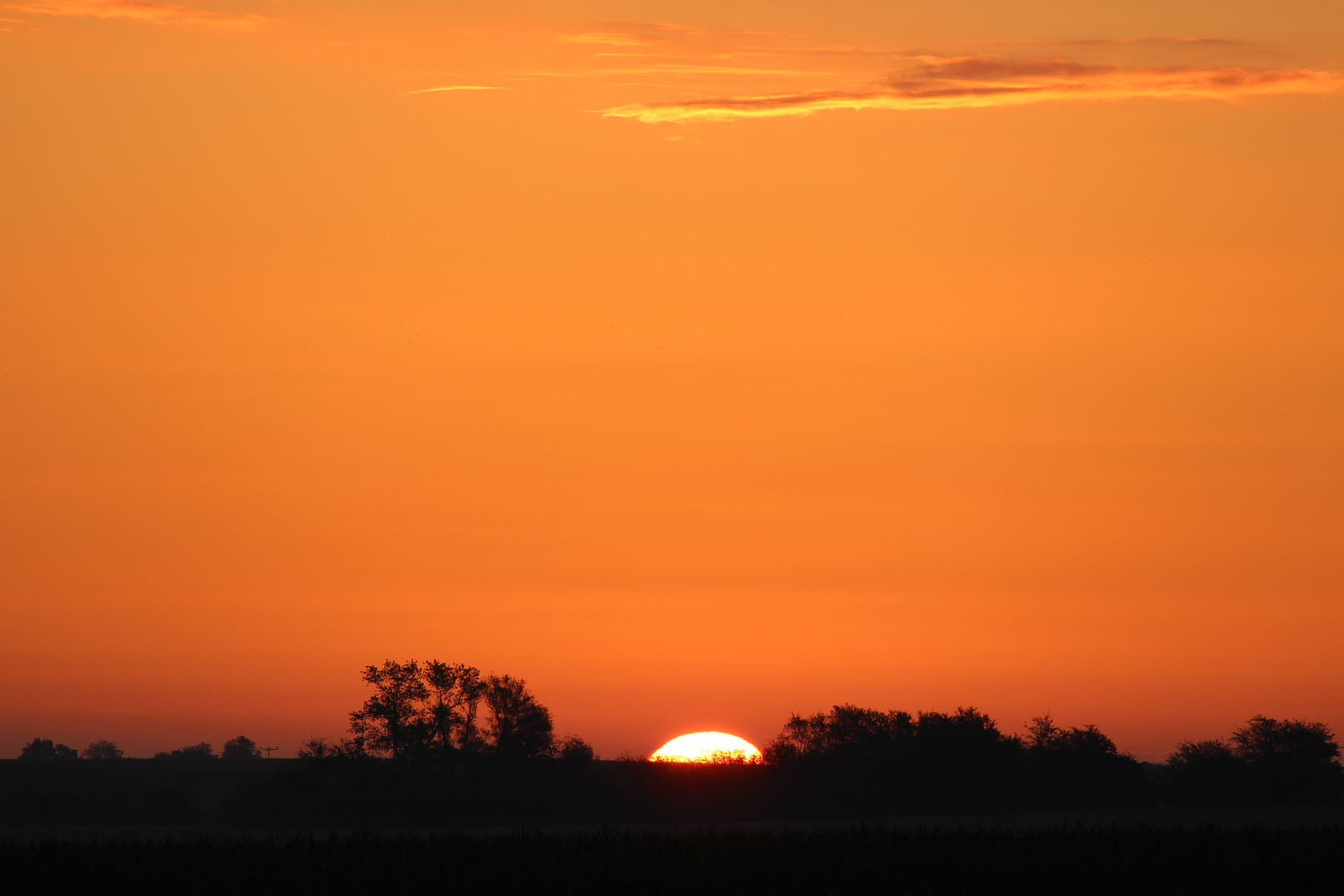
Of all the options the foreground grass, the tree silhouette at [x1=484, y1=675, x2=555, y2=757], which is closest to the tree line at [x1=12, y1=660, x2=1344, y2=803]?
the tree silhouette at [x1=484, y1=675, x2=555, y2=757]

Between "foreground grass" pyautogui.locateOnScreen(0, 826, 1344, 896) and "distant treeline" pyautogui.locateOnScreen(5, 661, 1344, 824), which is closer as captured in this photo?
"foreground grass" pyautogui.locateOnScreen(0, 826, 1344, 896)

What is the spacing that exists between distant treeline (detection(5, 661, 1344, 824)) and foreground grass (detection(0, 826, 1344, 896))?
3346cm

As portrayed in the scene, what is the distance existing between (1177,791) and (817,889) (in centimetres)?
4588

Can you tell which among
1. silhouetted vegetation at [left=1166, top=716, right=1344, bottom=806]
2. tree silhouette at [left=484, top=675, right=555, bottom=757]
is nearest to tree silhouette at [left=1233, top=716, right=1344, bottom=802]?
silhouetted vegetation at [left=1166, top=716, right=1344, bottom=806]

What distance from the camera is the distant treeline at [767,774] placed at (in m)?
68.5

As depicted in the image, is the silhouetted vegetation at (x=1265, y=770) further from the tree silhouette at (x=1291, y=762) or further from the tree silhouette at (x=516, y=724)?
the tree silhouette at (x=516, y=724)

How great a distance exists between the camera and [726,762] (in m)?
75.2

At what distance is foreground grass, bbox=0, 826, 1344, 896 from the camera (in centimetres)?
3262

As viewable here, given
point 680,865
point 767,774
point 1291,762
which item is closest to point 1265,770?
point 1291,762

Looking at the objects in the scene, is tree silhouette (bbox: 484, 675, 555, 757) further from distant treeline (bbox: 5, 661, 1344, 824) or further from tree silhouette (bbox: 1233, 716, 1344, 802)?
tree silhouette (bbox: 1233, 716, 1344, 802)

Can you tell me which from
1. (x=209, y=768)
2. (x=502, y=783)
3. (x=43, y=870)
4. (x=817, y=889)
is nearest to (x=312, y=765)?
(x=502, y=783)

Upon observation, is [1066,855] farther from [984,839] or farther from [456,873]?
[456,873]

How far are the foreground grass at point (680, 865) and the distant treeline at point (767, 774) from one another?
1317 inches

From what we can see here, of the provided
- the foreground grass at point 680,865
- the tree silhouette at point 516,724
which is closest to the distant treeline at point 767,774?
the tree silhouette at point 516,724
